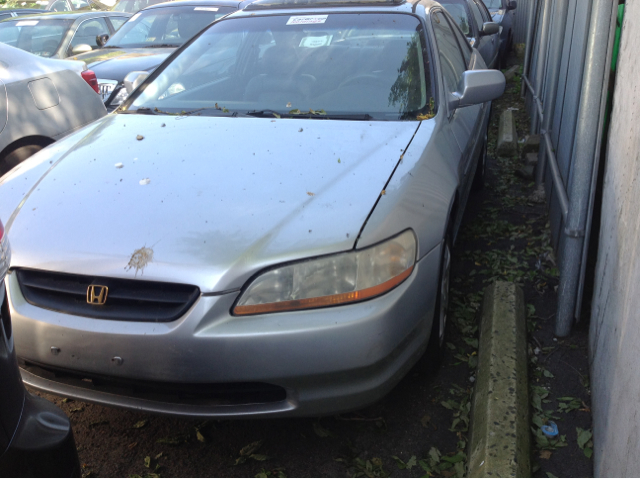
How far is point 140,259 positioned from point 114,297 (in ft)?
0.54

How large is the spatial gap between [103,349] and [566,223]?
227 cm

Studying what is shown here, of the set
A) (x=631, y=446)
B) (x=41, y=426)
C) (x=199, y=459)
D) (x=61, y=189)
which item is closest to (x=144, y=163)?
(x=61, y=189)

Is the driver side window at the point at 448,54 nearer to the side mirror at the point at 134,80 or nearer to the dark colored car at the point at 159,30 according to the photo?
the side mirror at the point at 134,80

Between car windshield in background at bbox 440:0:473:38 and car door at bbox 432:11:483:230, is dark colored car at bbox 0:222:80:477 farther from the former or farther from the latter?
car windshield in background at bbox 440:0:473:38

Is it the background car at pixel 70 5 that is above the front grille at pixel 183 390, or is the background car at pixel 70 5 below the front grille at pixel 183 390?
below

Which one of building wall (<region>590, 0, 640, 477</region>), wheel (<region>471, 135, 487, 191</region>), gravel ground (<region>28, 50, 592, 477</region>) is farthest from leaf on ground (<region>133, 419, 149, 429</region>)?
wheel (<region>471, 135, 487, 191</region>)

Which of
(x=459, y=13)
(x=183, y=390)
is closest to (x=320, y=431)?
(x=183, y=390)

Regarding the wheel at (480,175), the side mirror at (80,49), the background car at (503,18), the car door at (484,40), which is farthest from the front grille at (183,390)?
the background car at (503,18)

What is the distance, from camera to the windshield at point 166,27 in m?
8.16

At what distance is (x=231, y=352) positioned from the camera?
6.93 ft

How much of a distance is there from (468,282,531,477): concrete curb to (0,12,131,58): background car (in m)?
7.15

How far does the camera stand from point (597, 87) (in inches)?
115

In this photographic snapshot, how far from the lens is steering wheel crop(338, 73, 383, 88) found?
3.45 m

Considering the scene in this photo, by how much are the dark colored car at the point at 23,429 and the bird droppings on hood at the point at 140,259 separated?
633 millimetres
